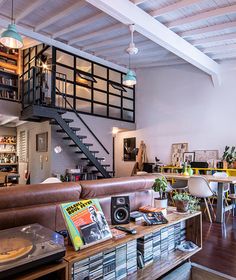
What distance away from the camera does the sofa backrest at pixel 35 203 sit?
1.58 m

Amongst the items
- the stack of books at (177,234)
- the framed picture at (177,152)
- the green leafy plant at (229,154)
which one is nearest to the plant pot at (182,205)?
the stack of books at (177,234)

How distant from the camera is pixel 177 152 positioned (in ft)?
24.6

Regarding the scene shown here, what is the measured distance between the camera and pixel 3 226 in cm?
154

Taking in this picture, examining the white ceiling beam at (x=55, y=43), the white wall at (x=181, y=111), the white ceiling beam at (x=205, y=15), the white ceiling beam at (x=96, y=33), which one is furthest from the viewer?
the white wall at (x=181, y=111)

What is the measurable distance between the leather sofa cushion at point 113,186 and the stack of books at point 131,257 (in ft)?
1.70

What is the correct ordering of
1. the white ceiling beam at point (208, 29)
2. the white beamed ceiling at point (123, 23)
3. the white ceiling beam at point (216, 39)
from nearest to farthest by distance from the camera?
the white beamed ceiling at point (123, 23) < the white ceiling beam at point (208, 29) < the white ceiling beam at point (216, 39)

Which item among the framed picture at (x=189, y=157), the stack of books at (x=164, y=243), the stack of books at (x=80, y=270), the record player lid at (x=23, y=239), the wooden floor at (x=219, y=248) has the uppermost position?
the framed picture at (x=189, y=157)

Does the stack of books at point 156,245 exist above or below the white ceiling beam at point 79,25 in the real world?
below

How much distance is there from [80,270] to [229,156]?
5.61m

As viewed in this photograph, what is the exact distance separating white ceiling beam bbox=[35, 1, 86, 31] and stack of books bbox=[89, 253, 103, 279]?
4.36m

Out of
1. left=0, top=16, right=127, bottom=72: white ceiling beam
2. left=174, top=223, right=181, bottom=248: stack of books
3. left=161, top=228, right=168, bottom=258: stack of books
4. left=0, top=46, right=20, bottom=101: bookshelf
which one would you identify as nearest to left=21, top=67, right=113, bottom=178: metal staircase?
left=0, top=46, right=20, bottom=101: bookshelf

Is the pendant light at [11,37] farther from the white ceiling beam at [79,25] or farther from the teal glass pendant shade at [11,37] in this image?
the white ceiling beam at [79,25]

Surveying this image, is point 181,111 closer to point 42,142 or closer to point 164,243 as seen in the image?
point 42,142

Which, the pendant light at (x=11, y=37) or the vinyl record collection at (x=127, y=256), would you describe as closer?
the vinyl record collection at (x=127, y=256)
